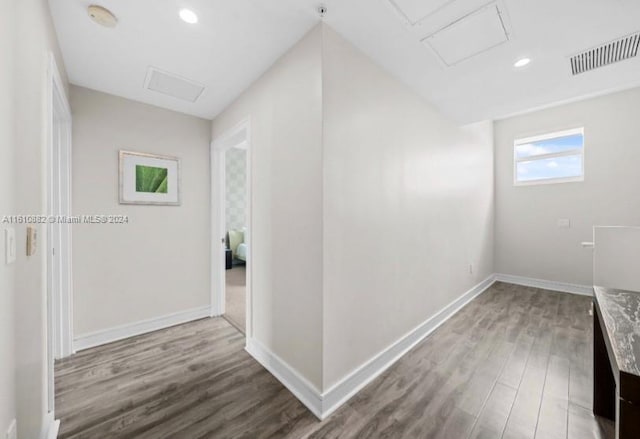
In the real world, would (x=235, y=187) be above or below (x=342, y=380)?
above

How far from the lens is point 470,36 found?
1649 mm

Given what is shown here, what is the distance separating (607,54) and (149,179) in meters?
4.17

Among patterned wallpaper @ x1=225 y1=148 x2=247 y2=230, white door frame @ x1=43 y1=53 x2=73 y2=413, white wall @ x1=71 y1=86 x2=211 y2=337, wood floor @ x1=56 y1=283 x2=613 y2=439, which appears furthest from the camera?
patterned wallpaper @ x1=225 y1=148 x2=247 y2=230

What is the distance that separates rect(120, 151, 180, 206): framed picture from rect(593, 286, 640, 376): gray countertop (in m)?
3.37

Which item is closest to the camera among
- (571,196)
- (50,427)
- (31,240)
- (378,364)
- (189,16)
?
(31,240)

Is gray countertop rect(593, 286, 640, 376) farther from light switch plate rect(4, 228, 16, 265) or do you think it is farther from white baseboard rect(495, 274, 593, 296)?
white baseboard rect(495, 274, 593, 296)

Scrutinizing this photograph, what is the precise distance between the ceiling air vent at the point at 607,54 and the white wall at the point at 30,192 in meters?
3.39

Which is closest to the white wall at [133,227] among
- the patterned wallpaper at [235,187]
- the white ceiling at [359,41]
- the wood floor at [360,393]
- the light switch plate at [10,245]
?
the white ceiling at [359,41]

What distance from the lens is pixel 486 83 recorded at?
2250mm

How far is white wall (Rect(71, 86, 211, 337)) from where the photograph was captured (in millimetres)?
2303

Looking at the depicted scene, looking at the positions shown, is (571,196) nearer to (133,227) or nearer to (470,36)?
(470,36)

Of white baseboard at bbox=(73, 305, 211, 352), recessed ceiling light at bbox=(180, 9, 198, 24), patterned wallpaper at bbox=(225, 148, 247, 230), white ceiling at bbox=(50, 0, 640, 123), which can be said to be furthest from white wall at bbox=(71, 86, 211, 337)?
patterned wallpaper at bbox=(225, 148, 247, 230)

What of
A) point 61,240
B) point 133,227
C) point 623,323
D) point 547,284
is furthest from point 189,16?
point 547,284

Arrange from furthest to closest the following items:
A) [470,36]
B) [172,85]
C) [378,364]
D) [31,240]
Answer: [172,85]
[378,364]
[470,36]
[31,240]
